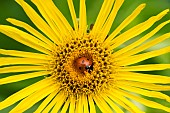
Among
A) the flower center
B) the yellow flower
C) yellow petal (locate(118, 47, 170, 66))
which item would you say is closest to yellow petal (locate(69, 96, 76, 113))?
the yellow flower

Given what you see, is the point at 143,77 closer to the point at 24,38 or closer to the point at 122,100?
the point at 122,100

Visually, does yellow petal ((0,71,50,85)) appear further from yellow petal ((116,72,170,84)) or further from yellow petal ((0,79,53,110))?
yellow petal ((116,72,170,84))

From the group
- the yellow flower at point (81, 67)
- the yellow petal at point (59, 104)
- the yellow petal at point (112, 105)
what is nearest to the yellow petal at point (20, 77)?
the yellow flower at point (81, 67)

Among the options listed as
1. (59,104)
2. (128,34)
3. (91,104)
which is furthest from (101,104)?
(128,34)

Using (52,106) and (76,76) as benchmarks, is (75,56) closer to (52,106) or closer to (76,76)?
(76,76)

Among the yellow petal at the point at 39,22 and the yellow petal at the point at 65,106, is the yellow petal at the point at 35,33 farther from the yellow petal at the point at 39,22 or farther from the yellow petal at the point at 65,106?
the yellow petal at the point at 65,106

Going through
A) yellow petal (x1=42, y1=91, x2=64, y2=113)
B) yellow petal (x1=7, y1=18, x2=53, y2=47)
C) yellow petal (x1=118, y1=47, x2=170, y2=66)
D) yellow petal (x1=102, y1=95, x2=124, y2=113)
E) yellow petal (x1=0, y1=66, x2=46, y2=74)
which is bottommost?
yellow petal (x1=102, y1=95, x2=124, y2=113)

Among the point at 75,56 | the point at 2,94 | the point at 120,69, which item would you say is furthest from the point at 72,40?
the point at 2,94
